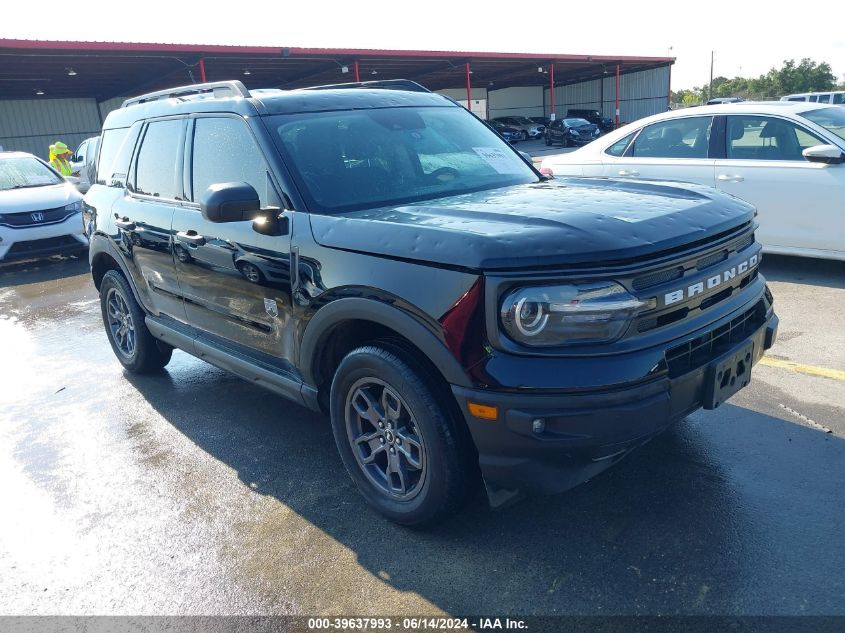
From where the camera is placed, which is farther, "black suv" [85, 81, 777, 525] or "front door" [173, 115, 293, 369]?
"front door" [173, 115, 293, 369]

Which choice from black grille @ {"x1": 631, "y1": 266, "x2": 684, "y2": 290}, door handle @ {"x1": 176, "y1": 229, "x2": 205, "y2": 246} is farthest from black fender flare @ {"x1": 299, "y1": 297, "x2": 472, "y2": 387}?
door handle @ {"x1": 176, "y1": 229, "x2": 205, "y2": 246}

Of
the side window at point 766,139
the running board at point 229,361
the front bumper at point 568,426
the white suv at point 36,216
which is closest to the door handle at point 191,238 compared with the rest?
the running board at point 229,361

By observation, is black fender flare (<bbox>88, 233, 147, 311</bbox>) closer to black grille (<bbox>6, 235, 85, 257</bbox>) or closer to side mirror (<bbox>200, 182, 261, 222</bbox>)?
side mirror (<bbox>200, 182, 261, 222</bbox>)

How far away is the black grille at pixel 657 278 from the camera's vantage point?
251cm

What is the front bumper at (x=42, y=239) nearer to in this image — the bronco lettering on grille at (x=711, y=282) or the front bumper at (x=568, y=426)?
the front bumper at (x=568, y=426)

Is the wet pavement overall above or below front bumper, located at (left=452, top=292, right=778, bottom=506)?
below

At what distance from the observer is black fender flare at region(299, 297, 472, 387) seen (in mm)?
2566

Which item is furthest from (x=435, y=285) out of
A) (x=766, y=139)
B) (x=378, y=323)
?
(x=766, y=139)

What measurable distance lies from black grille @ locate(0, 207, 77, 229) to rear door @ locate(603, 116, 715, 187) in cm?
780

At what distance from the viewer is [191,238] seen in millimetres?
3920

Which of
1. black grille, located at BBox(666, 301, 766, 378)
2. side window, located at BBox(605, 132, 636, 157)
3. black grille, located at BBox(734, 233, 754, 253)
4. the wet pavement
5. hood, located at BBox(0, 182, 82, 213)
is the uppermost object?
side window, located at BBox(605, 132, 636, 157)

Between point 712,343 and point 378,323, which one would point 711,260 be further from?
point 378,323

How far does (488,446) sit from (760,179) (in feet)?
17.4

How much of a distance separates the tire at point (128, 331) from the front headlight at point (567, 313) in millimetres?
3468
